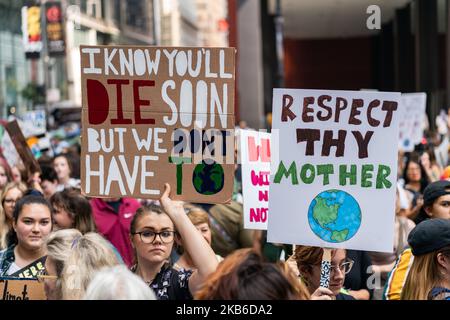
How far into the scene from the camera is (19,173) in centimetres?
1060

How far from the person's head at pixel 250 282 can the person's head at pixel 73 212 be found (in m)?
4.19

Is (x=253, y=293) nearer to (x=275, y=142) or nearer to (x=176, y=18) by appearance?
(x=275, y=142)

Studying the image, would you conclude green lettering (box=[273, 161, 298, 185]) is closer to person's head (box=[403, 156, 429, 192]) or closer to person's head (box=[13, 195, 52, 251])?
person's head (box=[13, 195, 52, 251])

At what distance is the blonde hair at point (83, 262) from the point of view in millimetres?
4664

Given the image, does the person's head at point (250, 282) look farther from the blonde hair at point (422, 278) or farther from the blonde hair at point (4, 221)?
the blonde hair at point (4, 221)

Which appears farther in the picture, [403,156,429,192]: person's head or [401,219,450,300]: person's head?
[403,156,429,192]: person's head

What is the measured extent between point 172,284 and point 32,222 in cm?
193

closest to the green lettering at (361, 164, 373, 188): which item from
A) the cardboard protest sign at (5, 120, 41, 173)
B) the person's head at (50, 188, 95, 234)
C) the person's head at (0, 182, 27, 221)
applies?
the person's head at (50, 188, 95, 234)

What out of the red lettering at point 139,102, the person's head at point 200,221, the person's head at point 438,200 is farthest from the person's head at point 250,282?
the person's head at point 438,200

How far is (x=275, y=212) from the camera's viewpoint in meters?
4.99

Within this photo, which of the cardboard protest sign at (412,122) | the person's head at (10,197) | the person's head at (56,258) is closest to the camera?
the person's head at (56,258)

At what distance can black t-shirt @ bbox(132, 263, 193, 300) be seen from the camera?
4.93 m

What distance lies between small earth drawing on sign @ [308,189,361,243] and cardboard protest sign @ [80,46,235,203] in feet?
1.56

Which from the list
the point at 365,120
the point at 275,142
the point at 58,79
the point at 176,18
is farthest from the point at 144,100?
the point at 176,18
